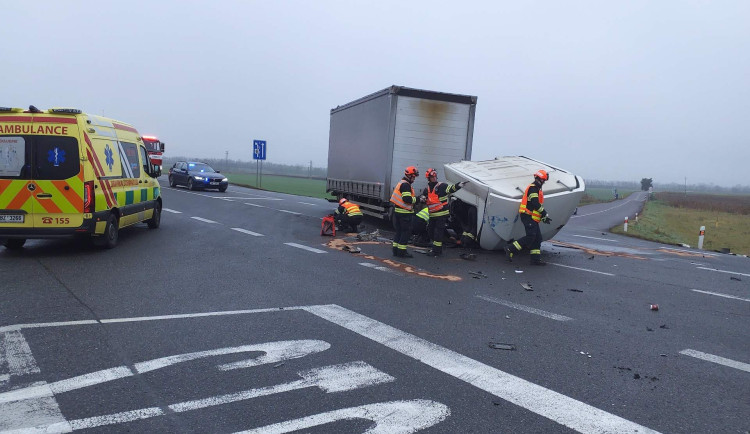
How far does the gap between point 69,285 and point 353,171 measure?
958 cm

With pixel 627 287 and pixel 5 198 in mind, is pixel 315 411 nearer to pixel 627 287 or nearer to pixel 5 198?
pixel 627 287

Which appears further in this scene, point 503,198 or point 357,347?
point 503,198

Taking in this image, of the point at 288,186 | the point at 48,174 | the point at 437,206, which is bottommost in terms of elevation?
the point at 288,186

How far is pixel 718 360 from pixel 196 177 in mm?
25442

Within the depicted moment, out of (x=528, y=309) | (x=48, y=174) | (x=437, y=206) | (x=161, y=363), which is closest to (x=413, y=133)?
(x=437, y=206)

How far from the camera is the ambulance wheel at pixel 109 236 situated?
30.5ft

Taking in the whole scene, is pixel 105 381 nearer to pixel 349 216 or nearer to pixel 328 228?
pixel 328 228

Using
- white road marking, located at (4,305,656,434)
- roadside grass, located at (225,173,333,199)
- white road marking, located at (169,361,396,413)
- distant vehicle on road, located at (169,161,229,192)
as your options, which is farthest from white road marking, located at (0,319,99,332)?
roadside grass, located at (225,173,333,199)

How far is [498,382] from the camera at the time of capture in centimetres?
407

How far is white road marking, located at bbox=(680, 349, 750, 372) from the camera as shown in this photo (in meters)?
4.72

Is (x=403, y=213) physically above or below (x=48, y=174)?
below

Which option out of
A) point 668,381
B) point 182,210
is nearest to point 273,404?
point 668,381

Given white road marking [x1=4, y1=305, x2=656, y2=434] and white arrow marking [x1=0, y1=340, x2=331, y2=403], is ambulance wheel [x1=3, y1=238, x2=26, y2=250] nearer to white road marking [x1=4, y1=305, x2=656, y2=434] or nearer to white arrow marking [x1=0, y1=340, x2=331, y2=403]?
white road marking [x1=4, y1=305, x2=656, y2=434]

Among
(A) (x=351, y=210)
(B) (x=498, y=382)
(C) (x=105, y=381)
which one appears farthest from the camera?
(A) (x=351, y=210)
